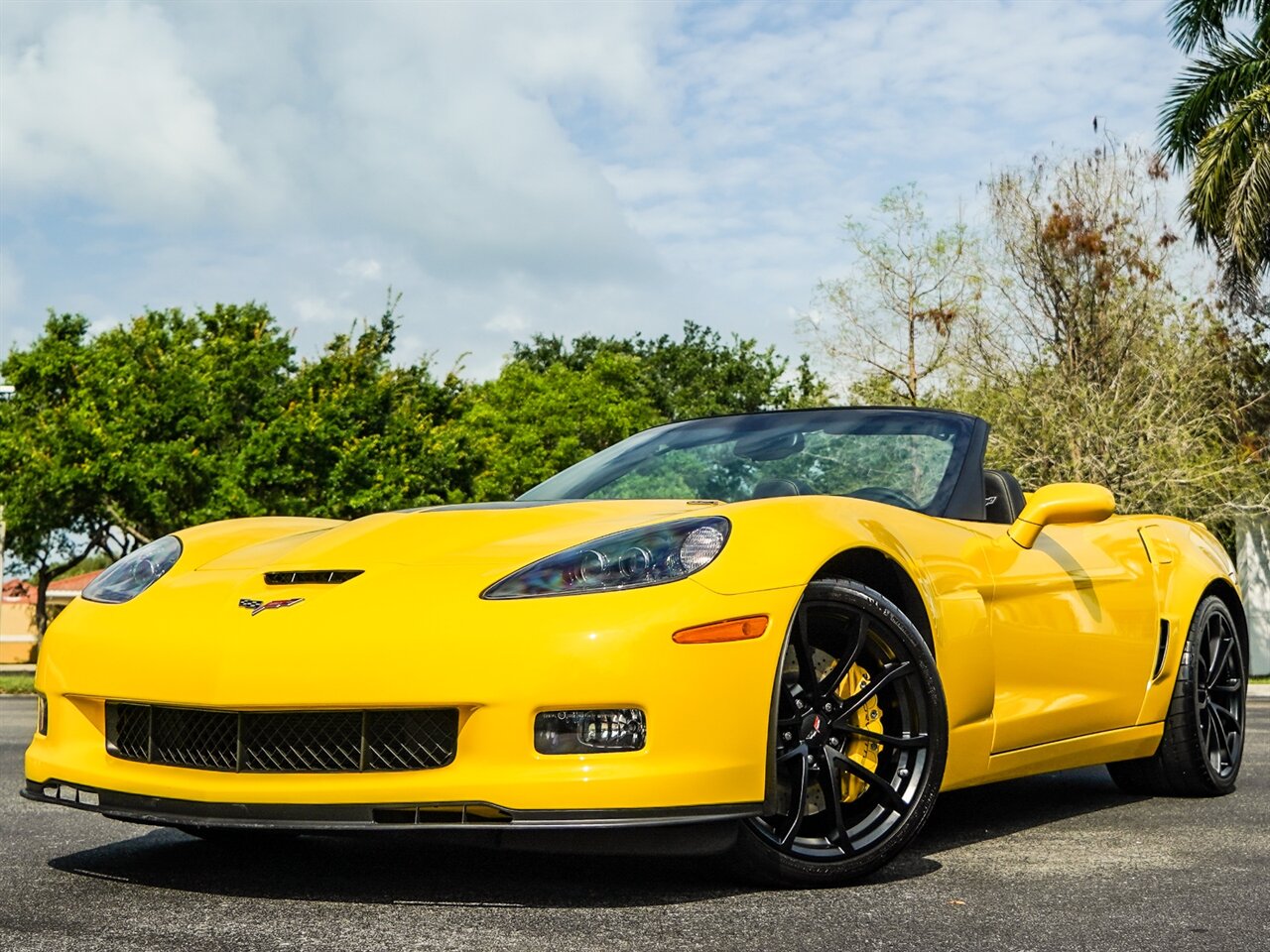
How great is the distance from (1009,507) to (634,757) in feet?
7.46

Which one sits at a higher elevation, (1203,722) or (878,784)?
(878,784)

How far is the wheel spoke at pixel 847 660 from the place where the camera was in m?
3.75

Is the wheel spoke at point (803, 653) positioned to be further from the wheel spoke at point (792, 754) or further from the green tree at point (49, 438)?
the green tree at point (49, 438)

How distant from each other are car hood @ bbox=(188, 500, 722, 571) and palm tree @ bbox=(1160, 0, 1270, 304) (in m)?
19.8

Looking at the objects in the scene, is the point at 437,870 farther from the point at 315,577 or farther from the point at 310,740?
the point at 315,577

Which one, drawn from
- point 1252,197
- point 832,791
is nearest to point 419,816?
point 832,791

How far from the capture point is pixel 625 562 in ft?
11.6

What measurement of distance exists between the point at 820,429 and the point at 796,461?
20cm

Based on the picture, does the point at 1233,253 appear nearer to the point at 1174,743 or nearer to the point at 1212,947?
the point at 1174,743

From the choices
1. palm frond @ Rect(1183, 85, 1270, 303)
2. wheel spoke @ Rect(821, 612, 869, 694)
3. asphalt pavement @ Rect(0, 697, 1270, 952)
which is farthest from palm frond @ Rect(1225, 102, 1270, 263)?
wheel spoke @ Rect(821, 612, 869, 694)

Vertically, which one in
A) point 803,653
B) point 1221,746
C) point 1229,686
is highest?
point 803,653

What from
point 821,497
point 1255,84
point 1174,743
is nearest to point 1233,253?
point 1255,84

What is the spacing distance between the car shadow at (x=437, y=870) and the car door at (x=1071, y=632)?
0.43m

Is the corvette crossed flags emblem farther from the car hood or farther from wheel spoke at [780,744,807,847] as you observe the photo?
wheel spoke at [780,744,807,847]
